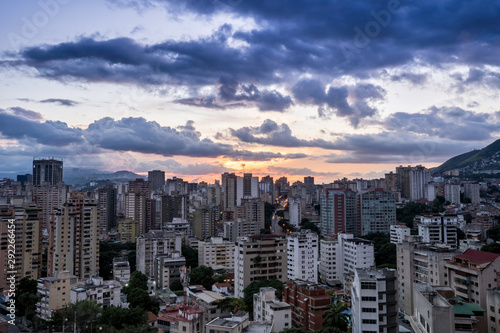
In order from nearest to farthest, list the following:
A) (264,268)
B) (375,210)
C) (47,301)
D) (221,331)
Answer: (221,331)
(47,301)
(264,268)
(375,210)

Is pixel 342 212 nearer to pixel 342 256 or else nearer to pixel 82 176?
pixel 342 256

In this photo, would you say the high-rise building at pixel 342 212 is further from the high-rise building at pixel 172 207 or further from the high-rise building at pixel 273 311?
the high-rise building at pixel 273 311

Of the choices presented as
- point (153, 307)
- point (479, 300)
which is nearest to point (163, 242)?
point (153, 307)

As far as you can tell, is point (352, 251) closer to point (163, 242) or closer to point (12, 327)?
point (163, 242)

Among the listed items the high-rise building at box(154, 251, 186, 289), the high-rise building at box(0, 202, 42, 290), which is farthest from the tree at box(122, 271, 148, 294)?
the high-rise building at box(0, 202, 42, 290)

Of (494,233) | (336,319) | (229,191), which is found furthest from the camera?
(229,191)

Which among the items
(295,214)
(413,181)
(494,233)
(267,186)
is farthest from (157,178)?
(494,233)

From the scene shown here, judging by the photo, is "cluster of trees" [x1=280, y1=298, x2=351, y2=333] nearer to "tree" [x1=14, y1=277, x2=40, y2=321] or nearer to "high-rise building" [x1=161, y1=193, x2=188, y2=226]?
"tree" [x1=14, y1=277, x2=40, y2=321]
